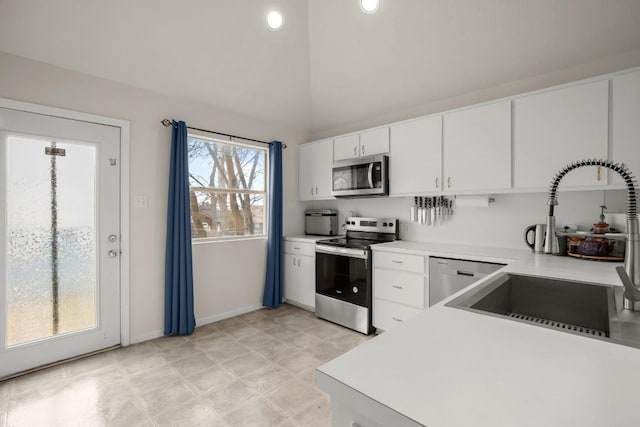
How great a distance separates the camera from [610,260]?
2082mm

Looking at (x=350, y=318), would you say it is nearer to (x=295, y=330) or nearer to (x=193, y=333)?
(x=295, y=330)

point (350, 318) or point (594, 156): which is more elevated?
point (594, 156)

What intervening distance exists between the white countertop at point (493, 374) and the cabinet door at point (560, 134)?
6.63 ft

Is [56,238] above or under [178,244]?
above

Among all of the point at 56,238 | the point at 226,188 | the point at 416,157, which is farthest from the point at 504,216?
the point at 56,238

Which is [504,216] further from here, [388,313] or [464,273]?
[388,313]

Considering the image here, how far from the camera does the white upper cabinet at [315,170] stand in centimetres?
402

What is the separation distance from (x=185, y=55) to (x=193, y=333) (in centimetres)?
279

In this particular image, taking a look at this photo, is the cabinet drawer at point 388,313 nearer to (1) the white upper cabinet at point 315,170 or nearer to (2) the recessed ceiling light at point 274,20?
(1) the white upper cabinet at point 315,170

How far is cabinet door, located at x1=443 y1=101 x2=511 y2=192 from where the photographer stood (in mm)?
2607

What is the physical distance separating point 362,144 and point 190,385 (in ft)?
9.47

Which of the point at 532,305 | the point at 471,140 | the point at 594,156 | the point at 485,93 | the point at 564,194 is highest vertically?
the point at 485,93

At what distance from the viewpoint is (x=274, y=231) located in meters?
4.02

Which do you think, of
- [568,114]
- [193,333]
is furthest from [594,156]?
[193,333]
